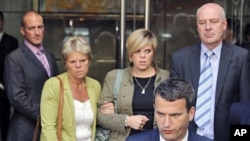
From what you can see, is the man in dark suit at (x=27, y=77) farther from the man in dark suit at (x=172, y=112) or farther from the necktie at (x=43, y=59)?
the man in dark suit at (x=172, y=112)

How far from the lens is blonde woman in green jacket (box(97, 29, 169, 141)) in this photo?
4402mm

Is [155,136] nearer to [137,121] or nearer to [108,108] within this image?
[137,121]

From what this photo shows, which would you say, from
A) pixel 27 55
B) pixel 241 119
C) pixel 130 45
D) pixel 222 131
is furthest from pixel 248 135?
pixel 27 55

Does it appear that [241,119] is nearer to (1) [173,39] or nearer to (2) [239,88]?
(2) [239,88]

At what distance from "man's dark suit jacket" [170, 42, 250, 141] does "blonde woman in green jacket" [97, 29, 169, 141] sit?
165 millimetres

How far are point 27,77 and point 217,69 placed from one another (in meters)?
1.44

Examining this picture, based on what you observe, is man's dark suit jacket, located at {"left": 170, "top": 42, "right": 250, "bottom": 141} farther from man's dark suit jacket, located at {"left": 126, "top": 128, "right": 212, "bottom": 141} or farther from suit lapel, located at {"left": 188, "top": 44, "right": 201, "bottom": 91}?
man's dark suit jacket, located at {"left": 126, "top": 128, "right": 212, "bottom": 141}

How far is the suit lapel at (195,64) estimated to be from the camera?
4480 mm

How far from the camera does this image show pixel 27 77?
4.83 m

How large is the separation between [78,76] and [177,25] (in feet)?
13.8

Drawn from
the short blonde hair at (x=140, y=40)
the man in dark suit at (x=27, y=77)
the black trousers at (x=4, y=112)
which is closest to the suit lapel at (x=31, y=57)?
the man in dark suit at (x=27, y=77)

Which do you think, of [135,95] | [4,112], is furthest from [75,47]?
[4,112]

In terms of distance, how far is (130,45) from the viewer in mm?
4469

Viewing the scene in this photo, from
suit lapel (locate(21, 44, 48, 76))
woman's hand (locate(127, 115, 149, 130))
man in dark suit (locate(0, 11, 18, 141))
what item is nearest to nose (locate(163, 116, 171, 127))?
woman's hand (locate(127, 115, 149, 130))
